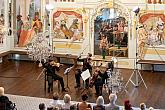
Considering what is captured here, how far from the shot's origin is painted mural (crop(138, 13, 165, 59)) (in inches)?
609

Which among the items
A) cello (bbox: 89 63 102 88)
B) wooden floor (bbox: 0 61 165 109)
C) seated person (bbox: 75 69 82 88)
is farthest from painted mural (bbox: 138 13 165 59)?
cello (bbox: 89 63 102 88)

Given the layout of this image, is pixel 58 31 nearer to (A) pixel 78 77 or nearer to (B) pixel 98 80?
(A) pixel 78 77

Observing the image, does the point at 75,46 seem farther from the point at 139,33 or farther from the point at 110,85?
the point at 110,85

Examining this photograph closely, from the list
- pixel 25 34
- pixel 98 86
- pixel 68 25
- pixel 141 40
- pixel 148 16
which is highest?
pixel 148 16

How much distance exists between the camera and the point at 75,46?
1672 centimetres

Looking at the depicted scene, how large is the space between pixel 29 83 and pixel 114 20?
4493 mm

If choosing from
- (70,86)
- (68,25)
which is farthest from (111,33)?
(70,86)

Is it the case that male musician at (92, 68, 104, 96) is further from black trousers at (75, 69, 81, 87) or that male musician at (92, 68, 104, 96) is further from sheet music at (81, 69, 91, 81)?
black trousers at (75, 69, 81, 87)

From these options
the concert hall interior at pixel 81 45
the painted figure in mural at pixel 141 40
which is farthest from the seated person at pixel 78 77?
the painted figure in mural at pixel 141 40

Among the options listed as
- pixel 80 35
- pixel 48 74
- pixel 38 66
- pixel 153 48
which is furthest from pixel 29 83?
pixel 153 48

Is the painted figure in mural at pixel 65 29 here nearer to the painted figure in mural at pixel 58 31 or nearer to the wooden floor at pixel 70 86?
the painted figure in mural at pixel 58 31

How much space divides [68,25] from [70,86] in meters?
4.03

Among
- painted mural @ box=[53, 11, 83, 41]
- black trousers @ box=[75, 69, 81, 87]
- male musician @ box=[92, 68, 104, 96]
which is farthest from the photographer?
painted mural @ box=[53, 11, 83, 41]

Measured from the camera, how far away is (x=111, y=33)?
52.9 ft
